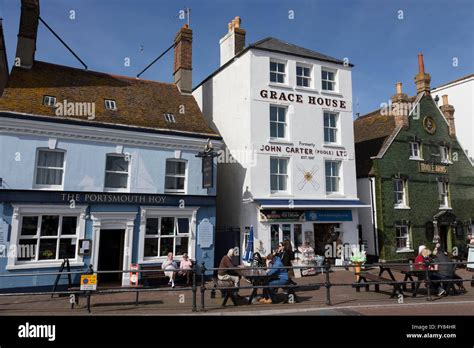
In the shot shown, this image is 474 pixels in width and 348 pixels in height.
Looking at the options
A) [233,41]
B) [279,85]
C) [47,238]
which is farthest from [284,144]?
[47,238]

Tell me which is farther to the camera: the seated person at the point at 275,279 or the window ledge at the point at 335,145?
the window ledge at the point at 335,145

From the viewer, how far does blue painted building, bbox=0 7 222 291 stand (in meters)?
13.1

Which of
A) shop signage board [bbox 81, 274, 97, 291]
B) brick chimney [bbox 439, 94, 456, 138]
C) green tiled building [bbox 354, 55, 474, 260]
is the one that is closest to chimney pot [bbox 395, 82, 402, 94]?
green tiled building [bbox 354, 55, 474, 260]

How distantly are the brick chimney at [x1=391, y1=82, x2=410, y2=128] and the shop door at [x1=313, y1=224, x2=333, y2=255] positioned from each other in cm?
912

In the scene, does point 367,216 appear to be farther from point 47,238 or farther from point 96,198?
point 47,238

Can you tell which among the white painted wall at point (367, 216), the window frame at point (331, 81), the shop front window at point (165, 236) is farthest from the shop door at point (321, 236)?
the window frame at point (331, 81)

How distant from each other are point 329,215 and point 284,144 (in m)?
4.52

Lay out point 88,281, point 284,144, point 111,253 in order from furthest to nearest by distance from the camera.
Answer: point 284,144
point 111,253
point 88,281

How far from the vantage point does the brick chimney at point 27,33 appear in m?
15.8

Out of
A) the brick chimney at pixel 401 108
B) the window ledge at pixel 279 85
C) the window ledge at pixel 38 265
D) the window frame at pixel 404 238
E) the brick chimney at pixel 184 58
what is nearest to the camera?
the window ledge at pixel 38 265

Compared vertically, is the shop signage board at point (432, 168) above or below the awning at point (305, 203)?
above

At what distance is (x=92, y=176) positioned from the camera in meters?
14.3

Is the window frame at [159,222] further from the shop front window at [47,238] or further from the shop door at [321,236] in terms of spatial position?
the shop door at [321,236]

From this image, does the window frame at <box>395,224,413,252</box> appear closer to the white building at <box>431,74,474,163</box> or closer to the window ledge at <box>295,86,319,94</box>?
the window ledge at <box>295,86,319,94</box>
